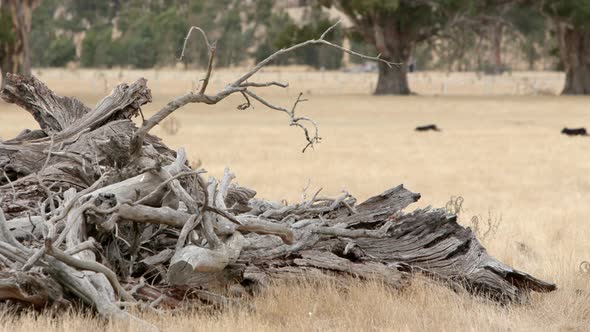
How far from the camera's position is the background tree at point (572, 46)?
49000 millimetres

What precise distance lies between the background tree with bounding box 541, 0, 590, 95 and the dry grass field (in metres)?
2.93

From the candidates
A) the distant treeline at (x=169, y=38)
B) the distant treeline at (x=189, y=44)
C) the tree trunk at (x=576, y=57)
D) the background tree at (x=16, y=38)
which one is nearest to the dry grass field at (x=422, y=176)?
the background tree at (x=16, y=38)

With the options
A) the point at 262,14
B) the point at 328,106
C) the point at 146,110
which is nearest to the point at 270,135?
the point at 146,110

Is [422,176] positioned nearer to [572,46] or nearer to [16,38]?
[16,38]

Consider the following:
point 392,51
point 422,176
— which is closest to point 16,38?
point 392,51

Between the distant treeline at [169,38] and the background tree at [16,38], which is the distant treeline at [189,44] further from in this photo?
the background tree at [16,38]

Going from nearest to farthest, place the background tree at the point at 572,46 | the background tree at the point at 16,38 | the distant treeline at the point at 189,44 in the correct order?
the background tree at the point at 16,38 → the background tree at the point at 572,46 → the distant treeline at the point at 189,44

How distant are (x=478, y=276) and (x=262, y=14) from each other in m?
96.4

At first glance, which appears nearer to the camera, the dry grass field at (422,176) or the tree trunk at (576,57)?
the dry grass field at (422,176)

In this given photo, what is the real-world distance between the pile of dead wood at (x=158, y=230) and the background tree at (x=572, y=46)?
42363 mm

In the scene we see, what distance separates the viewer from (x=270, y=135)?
29.7 metres

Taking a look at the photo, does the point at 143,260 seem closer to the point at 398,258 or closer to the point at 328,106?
the point at 398,258

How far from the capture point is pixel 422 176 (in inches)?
771

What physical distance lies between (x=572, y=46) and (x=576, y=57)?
540 millimetres
